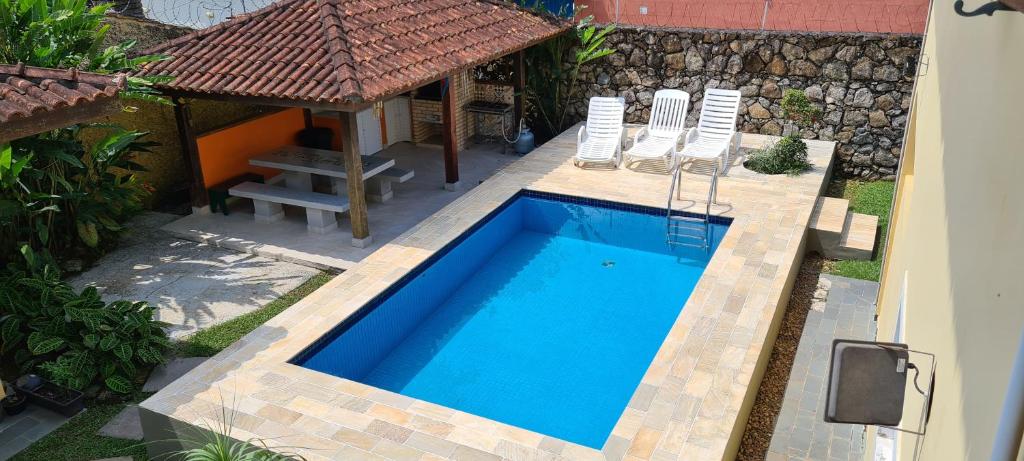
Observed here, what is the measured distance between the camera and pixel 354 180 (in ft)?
37.8

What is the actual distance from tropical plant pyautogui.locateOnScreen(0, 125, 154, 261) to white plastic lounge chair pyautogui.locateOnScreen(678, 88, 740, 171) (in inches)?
375

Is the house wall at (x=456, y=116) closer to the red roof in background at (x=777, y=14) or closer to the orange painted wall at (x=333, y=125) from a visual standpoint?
the orange painted wall at (x=333, y=125)

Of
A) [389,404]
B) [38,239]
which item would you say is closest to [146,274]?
[38,239]

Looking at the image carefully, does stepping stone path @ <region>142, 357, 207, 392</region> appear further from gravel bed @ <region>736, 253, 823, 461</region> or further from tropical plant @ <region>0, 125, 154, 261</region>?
gravel bed @ <region>736, 253, 823, 461</region>

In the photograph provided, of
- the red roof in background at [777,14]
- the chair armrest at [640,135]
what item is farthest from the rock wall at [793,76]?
the red roof in background at [777,14]

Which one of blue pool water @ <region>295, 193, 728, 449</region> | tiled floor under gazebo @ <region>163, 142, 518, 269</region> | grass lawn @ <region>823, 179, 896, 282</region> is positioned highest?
tiled floor under gazebo @ <region>163, 142, 518, 269</region>

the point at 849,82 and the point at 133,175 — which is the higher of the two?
the point at 849,82

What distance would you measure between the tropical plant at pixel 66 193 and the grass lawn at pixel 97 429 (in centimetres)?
258

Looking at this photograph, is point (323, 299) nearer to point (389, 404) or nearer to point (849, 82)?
point (389, 404)

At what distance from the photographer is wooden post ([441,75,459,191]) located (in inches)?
542

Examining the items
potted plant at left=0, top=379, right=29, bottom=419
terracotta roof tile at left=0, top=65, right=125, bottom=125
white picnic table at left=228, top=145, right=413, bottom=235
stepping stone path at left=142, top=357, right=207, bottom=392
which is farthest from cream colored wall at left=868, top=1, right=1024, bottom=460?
white picnic table at left=228, top=145, right=413, bottom=235

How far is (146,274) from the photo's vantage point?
11281 millimetres

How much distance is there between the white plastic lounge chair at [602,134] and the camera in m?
14.7

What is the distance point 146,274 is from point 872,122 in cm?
1320
